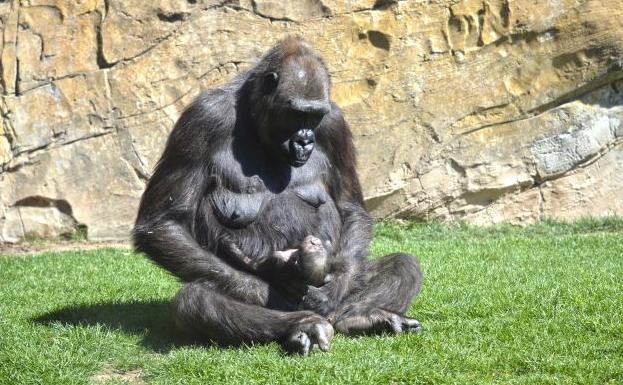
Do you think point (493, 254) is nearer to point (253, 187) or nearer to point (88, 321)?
point (253, 187)

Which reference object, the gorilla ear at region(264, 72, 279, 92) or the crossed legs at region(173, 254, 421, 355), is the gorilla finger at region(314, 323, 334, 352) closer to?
the crossed legs at region(173, 254, 421, 355)

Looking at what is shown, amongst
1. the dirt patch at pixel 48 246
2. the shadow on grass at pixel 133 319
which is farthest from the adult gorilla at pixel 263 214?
the dirt patch at pixel 48 246

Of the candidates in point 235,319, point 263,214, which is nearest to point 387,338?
point 235,319

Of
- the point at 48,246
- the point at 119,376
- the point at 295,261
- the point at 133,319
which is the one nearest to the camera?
the point at 119,376

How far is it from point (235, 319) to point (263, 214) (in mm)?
885

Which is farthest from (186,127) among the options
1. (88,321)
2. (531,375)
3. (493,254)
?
(493,254)

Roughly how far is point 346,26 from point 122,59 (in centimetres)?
261

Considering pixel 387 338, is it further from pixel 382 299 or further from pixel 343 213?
pixel 343 213

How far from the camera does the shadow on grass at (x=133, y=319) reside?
6.67 m

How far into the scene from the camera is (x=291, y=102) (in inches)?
264

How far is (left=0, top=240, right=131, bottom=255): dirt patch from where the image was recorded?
10945 millimetres

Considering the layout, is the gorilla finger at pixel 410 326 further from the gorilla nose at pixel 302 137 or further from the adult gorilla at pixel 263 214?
the gorilla nose at pixel 302 137

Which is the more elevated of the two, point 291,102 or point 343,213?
point 291,102

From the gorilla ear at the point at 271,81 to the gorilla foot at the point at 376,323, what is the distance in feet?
5.41
